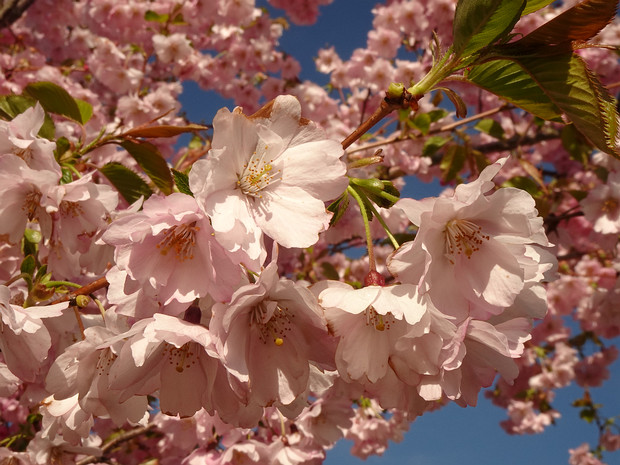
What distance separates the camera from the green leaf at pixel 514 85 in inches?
37.3

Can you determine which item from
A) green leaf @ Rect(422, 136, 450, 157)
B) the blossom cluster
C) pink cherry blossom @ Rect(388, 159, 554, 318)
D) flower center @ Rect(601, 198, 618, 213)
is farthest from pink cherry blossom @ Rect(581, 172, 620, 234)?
pink cherry blossom @ Rect(388, 159, 554, 318)

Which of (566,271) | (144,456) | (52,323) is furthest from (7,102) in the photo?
(566,271)

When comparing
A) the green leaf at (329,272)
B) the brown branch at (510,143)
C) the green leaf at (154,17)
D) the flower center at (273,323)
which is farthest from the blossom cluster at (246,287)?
the brown branch at (510,143)

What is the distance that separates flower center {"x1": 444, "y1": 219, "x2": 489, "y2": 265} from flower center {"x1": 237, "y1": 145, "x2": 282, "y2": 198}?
15.1 inches

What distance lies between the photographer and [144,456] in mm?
4809

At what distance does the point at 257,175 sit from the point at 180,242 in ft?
0.70

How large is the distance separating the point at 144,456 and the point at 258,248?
4.70m

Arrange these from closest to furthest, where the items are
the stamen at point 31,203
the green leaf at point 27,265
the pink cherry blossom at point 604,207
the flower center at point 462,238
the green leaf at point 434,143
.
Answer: the flower center at point 462,238, the green leaf at point 27,265, the stamen at point 31,203, the pink cherry blossom at point 604,207, the green leaf at point 434,143

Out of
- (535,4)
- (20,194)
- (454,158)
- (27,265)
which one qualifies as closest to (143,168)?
(20,194)

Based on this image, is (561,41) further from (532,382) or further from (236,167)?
(532,382)

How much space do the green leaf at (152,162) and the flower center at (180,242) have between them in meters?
0.68

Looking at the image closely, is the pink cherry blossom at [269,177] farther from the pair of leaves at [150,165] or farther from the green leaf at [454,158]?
the green leaf at [454,158]

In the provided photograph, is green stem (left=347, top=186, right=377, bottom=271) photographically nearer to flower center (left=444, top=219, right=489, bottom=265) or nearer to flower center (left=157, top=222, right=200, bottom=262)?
flower center (left=444, top=219, right=489, bottom=265)

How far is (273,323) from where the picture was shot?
101 centimetres
